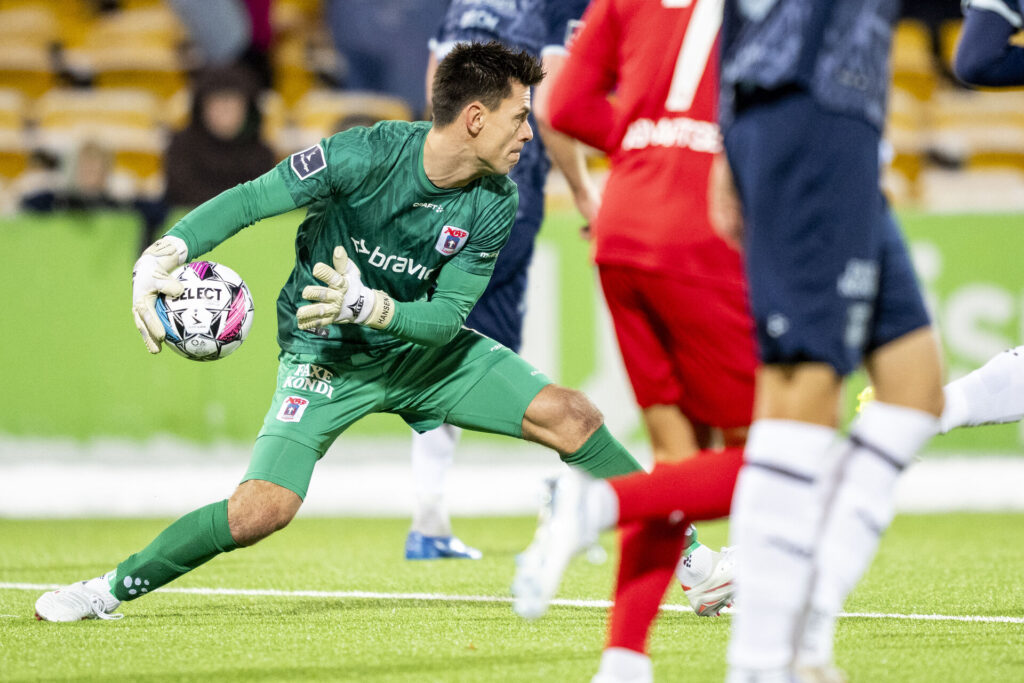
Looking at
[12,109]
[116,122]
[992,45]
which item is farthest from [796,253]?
[12,109]

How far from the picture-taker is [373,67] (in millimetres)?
11922

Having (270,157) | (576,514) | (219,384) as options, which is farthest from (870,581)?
(270,157)

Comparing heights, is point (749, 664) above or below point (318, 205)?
below

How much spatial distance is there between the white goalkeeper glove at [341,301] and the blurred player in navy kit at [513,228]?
181 centimetres

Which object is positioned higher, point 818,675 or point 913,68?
point 913,68

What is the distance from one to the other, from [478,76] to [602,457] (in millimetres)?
1221

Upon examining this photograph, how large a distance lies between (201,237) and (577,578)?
226cm

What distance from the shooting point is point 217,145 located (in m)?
9.81

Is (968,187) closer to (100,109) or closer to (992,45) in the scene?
(100,109)

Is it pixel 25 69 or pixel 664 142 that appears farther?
pixel 25 69

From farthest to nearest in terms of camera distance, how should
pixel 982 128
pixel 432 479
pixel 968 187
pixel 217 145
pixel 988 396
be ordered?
pixel 982 128 → pixel 968 187 → pixel 217 145 → pixel 432 479 → pixel 988 396

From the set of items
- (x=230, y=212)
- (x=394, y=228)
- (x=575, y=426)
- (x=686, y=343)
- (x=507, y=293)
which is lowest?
(x=575, y=426)

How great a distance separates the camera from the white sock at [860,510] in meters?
2.85

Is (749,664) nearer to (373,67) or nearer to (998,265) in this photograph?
(998,265)
